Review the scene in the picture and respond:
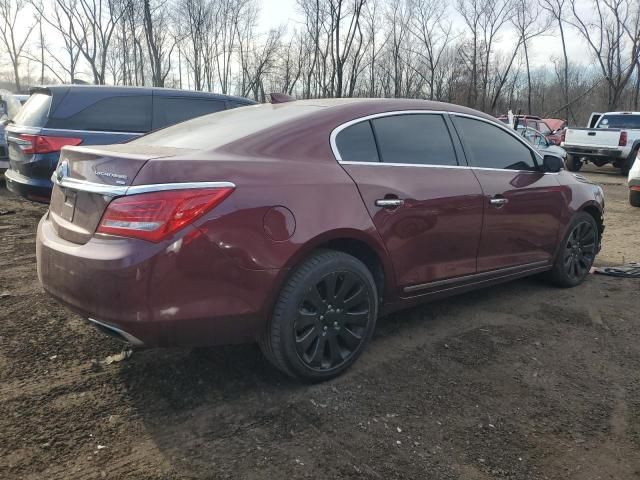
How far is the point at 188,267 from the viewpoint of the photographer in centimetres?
242

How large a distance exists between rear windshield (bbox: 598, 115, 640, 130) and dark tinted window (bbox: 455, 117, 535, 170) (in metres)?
15.0

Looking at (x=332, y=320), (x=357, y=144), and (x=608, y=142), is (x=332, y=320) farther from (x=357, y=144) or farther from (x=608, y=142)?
(x=608, y=142)

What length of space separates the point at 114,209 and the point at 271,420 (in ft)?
4.02

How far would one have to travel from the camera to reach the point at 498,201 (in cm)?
388

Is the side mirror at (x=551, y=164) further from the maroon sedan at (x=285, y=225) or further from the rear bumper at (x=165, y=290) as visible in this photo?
the rear bumper at (x=165, y=290)

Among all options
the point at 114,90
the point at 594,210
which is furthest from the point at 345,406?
the point at 114,90

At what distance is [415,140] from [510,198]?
971mm

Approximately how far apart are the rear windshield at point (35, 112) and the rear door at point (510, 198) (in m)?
4.75

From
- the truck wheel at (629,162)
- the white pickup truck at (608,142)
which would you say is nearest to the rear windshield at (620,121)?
the white pickup truck at (608,142)

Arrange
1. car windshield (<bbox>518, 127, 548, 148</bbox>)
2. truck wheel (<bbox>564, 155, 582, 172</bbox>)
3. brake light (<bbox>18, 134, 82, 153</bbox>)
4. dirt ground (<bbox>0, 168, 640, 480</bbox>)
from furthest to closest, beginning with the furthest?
1. truck wheel (<bbox>564, 155, 582, 172</bbox>)
2. car windshield (<bbox>518, 127, 548, 148</bbox>)
3. brake light (<bbox>18, 134, 82, 153</bbox>)
4. dirt ground (<bbox>0, 168, 640, 480</bbox>)

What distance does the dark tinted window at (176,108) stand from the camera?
6969 mm

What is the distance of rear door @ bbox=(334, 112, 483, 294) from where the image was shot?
3.15 meters

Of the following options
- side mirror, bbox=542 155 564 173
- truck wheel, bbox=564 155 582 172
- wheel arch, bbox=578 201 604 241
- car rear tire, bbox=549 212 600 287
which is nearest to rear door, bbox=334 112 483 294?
side mirror, bbox=542 155 564 173

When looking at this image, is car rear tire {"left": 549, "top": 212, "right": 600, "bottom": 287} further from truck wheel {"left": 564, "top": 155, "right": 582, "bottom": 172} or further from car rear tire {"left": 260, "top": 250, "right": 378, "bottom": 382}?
truck wheel {"left": 564, "top": 155, "right": 582, "bottom": 172}
